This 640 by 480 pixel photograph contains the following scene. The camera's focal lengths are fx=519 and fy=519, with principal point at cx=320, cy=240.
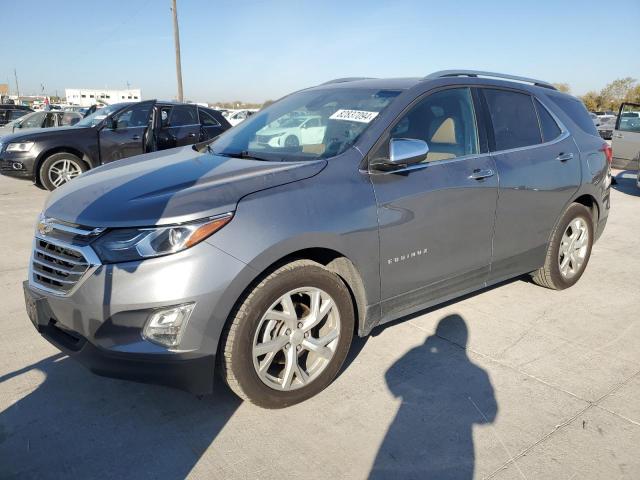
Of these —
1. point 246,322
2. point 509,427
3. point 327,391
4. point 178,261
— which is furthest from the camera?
point 327,391

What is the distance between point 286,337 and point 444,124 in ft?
6.03

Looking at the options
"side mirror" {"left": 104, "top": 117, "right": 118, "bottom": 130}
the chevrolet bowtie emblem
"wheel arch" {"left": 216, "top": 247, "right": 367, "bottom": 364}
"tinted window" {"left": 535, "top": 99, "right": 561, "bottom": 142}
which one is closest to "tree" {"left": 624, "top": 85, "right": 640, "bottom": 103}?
"side mirror" {"left": 104, "top": 117, "right": 118, "bottom": 130}

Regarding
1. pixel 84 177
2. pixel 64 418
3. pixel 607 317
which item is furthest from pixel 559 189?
pixel 64 418

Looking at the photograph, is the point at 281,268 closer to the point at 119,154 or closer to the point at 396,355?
the point at 396,355

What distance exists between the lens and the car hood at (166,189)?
2.42m

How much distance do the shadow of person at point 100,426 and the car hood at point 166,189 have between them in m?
1.02

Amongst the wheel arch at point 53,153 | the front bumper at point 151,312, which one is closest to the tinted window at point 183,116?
the wheel arch at point 53,153

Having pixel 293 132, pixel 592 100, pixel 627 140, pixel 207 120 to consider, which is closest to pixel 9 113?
pixel 207 120

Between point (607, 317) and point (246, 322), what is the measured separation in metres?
3.07

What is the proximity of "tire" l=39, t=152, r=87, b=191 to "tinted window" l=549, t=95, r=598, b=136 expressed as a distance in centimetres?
792

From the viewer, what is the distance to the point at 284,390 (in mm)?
2752

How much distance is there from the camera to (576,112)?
461 centimetres

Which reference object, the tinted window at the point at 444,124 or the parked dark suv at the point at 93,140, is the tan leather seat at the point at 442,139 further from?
the parked dark suv at the point at 93,140

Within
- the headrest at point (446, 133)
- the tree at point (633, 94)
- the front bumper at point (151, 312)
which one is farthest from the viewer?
the tree at point (633, 94)
